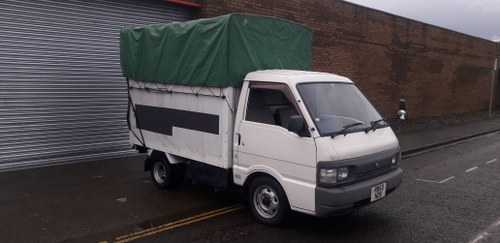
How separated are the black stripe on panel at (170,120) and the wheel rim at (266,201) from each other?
1.00 meters

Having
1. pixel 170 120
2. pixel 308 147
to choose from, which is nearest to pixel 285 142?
pixel 308 147

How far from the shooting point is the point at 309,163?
4.94 m

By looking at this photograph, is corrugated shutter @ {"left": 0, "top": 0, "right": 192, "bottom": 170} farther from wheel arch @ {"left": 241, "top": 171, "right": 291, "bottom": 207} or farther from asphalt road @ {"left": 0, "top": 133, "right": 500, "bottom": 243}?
wheel arch @ {"left": 241, "top": 171, "right": 291, "bottom": 207}

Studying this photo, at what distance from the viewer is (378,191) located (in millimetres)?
5258

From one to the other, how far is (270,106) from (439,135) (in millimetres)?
10945

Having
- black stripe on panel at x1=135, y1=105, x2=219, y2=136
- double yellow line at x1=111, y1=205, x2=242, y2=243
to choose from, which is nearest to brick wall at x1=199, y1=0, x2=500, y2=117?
black stripe on panel at x1=135, y1=105, x2=219, y2=136

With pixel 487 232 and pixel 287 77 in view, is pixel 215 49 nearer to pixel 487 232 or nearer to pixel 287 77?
pixel 287 77

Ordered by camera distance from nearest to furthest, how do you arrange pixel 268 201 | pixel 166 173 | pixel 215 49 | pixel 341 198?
1. pixel 341 198
2. pixel 268 201
3. pixel 215 49
4. pixel 166 173

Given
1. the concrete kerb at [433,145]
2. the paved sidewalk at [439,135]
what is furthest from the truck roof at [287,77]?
the paved sidewalk at [439,135]

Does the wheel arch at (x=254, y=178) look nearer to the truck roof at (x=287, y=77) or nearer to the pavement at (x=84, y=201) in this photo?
the pavement at (x=84, y=201)

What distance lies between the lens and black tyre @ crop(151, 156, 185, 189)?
694 cm

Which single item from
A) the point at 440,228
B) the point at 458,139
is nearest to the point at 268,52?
the point at 440,228

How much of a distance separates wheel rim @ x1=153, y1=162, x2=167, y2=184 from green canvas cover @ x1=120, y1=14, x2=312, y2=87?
141 centimetres

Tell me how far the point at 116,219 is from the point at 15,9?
15.9ft
